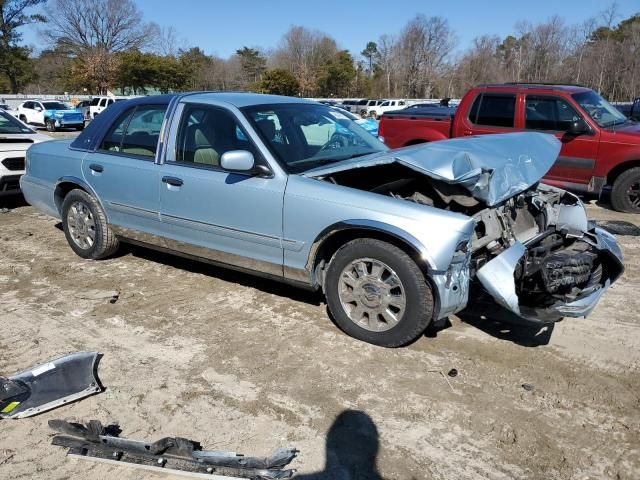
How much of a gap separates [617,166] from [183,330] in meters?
6.64

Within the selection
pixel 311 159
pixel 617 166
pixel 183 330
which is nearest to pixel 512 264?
pixel 311 159

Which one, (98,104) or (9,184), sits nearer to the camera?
(9,184)

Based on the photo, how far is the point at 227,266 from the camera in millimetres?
4523

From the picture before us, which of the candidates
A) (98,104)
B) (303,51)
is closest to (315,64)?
(303,51)

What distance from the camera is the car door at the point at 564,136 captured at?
779 cm

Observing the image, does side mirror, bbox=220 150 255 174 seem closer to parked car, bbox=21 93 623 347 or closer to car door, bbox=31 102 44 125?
parked car, bbox=21 93 623 347

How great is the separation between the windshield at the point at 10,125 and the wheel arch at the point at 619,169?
9.27 metres

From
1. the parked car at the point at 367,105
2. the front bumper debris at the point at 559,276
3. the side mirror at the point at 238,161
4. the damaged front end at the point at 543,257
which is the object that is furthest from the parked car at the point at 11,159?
the parked car at the point at 367,105

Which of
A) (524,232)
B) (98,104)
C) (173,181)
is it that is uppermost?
(98,104)

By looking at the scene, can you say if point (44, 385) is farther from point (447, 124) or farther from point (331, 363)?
point (447, 124)

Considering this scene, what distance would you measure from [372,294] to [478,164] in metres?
1.14

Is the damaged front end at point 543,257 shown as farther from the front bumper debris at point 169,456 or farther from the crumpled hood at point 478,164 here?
the front bumper debris at point 169,456

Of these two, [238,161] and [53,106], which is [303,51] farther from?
[238,161]

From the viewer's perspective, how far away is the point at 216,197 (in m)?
4.30
